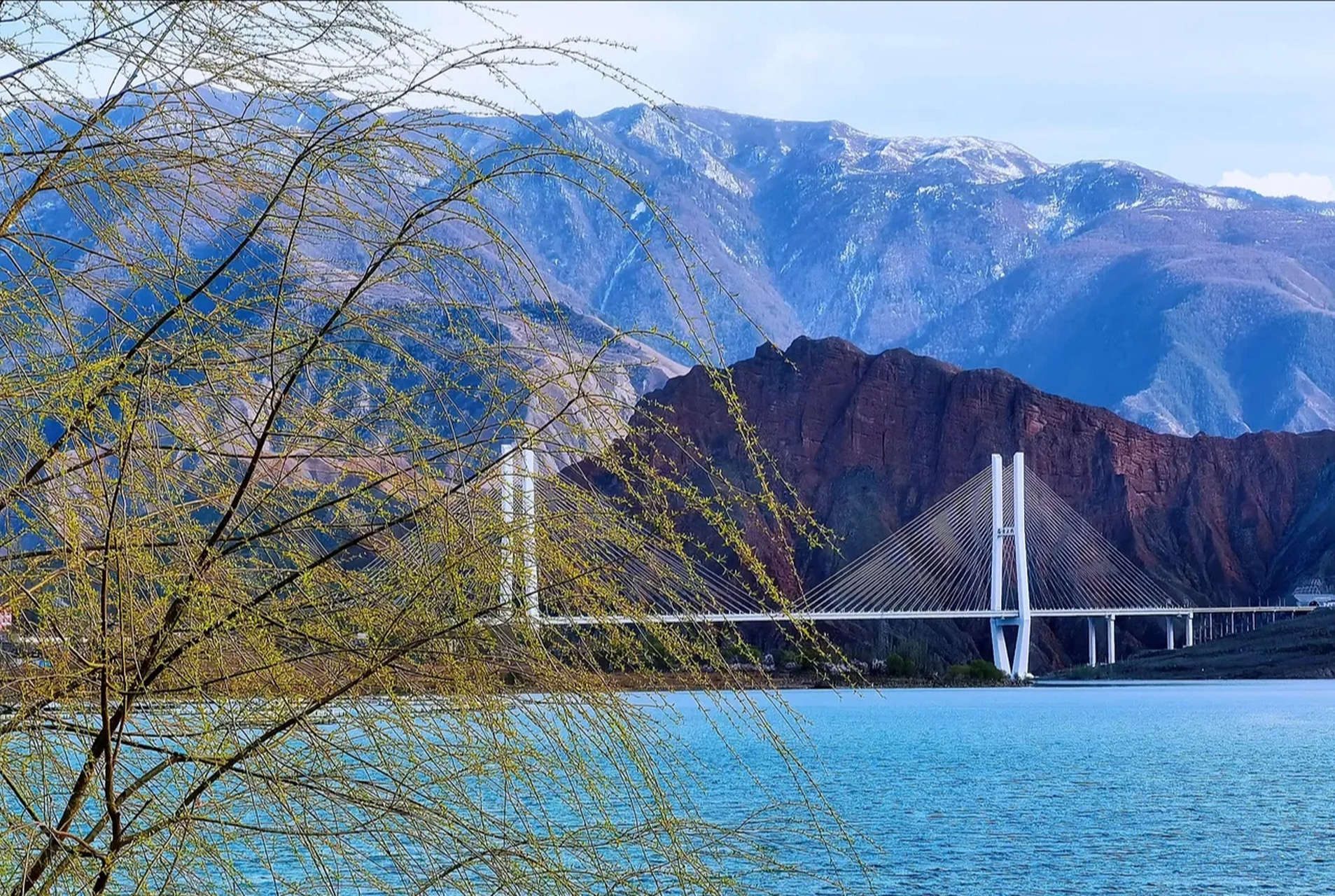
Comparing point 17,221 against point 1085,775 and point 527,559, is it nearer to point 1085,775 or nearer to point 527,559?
point 527,559

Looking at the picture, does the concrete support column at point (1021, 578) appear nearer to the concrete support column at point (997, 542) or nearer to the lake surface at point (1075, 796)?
the concrete support column at point (997, 542)

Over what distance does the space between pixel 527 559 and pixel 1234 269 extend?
206m

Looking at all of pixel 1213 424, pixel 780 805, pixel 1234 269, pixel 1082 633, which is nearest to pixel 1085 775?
pixel 780 805

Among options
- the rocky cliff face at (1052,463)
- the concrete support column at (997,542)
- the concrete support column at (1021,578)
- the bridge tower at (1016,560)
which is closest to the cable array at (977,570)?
the concrete support column at (997,542)

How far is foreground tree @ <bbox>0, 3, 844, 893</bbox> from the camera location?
7.92ft

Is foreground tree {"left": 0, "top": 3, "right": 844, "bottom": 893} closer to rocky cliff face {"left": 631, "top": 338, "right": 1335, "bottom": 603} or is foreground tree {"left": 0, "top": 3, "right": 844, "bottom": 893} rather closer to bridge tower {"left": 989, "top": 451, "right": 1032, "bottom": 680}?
bridge tower {"left": 989, "top": 451, "right": 1032, "bottom": 680}

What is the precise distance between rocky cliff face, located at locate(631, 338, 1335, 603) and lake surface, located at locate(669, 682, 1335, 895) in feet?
127

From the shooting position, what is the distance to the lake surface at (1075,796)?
52.9 ft

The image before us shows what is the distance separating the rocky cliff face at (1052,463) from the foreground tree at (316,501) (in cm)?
7984

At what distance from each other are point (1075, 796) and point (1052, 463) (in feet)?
221

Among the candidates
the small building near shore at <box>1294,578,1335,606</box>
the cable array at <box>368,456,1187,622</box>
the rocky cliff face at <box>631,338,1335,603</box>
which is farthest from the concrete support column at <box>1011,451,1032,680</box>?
the small building near shore at <box>1294,578,1335,606</box>

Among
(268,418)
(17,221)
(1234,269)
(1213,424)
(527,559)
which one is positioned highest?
(1234,269)

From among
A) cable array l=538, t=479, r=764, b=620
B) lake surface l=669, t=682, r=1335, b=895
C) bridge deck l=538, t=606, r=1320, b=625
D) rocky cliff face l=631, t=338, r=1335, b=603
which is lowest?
lake surface l=669, t=682, r=1335, b=895

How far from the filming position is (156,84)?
2.52 metres
